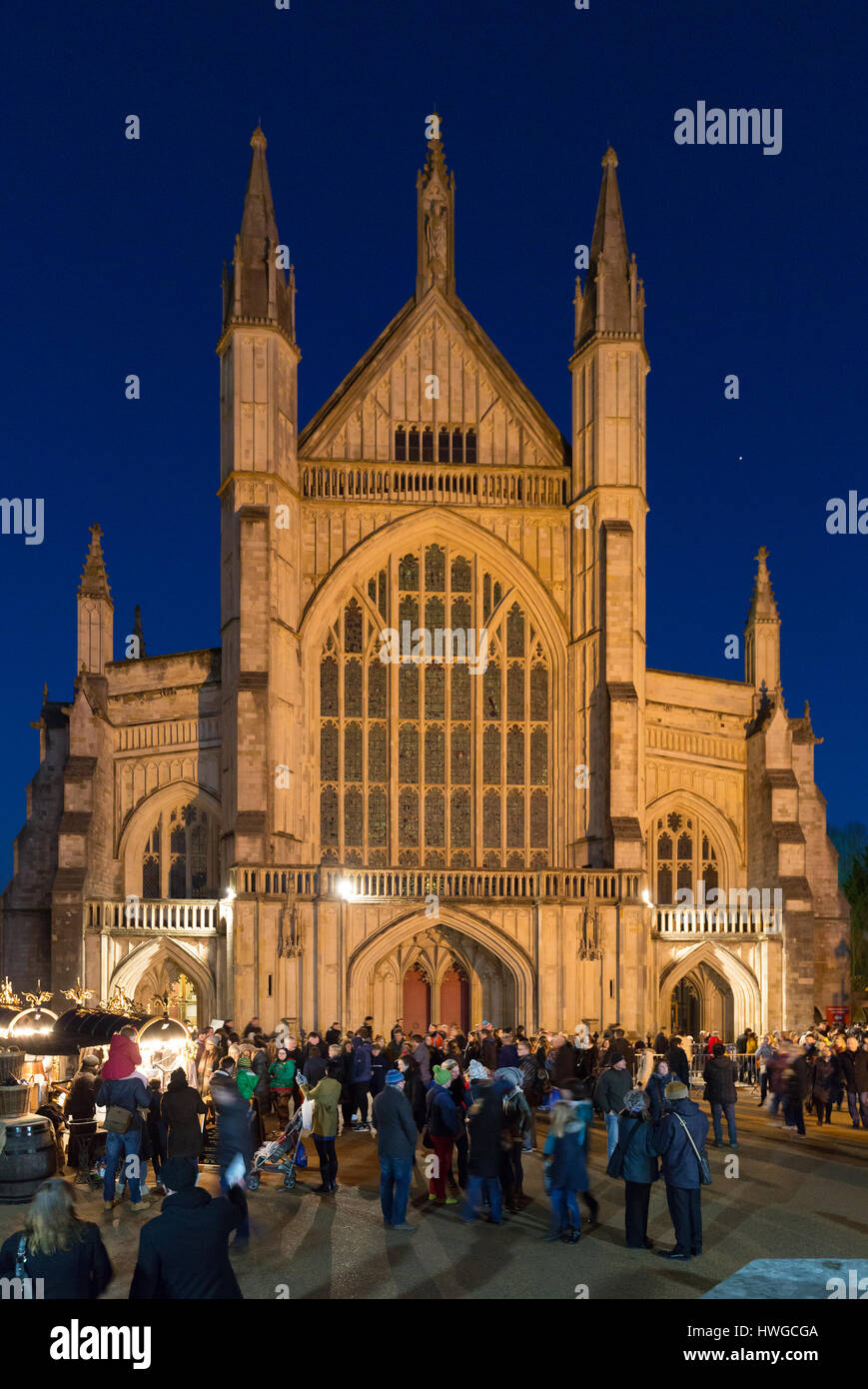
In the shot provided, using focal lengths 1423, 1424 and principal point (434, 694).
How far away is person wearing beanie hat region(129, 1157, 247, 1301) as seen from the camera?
6566 millimetres

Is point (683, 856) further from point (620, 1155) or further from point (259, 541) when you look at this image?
point (620, 1155)

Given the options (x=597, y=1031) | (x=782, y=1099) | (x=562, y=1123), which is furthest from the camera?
(x=597, y=1031)

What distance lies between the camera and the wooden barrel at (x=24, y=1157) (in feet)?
44.7

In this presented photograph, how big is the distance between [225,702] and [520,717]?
697 centimetres

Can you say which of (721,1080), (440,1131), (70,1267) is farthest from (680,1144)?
(721,1080)

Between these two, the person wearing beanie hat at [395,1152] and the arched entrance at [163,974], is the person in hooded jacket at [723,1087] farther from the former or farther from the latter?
the arched entrance at [163,974]

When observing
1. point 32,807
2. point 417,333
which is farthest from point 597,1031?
point 417,333

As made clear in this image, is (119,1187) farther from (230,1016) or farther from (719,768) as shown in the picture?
(719,768)

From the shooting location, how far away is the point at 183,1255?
6.57m

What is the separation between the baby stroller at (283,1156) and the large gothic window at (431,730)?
57.2 ft

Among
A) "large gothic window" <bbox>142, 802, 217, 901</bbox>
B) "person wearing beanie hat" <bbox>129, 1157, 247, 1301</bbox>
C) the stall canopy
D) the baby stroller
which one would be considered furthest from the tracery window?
"person wearing beanie hat" <bbox>129, 1157, 247, 1301</bbox>

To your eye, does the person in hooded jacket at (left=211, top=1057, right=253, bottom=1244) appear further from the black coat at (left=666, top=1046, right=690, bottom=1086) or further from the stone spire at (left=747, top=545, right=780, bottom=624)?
the stone spire at (left=747, top=545, right=780, bottom=624)

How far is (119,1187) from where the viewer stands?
1536 centimetres

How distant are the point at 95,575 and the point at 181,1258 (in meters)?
30.2
